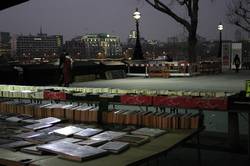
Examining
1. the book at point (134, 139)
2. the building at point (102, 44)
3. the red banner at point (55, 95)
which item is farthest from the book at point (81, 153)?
the building at point (102, 44)

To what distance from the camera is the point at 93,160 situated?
12.4 feet

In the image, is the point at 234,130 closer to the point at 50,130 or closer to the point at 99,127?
the point at 99,127

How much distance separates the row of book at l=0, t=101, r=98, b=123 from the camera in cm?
604

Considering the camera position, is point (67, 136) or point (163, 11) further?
point (163, 11)

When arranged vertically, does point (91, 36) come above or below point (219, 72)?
above

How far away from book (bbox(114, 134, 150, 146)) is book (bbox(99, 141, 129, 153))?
0.12 meters

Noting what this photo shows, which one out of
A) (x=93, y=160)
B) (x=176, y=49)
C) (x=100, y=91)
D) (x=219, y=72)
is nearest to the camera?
(x=93, y=160)

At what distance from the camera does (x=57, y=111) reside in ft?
20.8

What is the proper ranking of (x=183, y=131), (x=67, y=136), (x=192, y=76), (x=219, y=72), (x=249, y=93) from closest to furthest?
(x=67, y=136) < (x=183, y=131) < (x=249, y=93) < (x=192, y=76) < (x=219, y=72)

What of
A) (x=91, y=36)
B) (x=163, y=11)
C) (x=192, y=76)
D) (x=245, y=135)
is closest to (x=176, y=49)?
(x=91, y=36)

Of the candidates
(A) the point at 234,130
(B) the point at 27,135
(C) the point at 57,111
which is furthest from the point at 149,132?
(A) the point at 234,130

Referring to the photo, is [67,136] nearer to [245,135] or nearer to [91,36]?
[245,135]

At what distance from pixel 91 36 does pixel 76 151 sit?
93.7 meters

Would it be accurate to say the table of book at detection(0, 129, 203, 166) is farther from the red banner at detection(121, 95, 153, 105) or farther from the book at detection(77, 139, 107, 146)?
the red banner at detection(121, 95, 153, 105)
